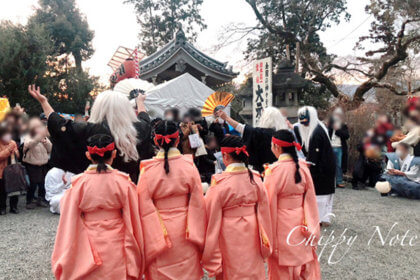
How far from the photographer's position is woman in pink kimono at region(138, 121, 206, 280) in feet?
8.30

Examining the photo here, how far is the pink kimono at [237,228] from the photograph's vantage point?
2584 mm

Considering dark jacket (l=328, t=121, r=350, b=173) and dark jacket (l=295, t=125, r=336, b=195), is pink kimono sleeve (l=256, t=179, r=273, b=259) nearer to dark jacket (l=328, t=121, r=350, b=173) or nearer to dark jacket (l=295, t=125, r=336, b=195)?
dark jacket (l=295, t=125, r=336, b=195)

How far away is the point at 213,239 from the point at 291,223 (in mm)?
755

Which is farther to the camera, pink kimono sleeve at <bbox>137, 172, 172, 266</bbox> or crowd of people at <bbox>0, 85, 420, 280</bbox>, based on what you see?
pink kimono sleeve at <bbox>137, 172, 172, 266</bbox>

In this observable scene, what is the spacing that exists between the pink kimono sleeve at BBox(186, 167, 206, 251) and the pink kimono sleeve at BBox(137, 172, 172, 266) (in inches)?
7.9

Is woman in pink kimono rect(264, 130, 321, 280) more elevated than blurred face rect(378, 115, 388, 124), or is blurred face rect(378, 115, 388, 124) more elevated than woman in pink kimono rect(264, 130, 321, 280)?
blurred face rect(378, 115, 388, 124)

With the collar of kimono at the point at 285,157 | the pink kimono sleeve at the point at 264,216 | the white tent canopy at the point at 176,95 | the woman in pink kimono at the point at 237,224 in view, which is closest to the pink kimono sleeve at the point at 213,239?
the woman in pink kimono at the point at 237,224

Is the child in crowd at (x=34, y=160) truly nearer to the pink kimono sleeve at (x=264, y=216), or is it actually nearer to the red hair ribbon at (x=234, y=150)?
the red hair ribbon at (x=234, y=150)

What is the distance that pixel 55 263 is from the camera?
230 cm

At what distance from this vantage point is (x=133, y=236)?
2.42 metres

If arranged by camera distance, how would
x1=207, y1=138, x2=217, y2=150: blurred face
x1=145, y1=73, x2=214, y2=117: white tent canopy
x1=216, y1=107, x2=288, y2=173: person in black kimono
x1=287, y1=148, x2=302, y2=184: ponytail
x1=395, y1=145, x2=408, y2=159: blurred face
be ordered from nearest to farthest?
x1=395, y1=145, x2=408, y2=159: blurred face, x1=287, y1=148, x2=302, y2=184: ponytail, x1=216, y1=107, x2=288, y2=173: person in black kimono, x1=207, y1=138, x2=217, y2=150: blurred face, x1=145, y1=73, x2=214, y2=117: white tent canopy

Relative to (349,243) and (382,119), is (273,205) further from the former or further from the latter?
(349,243)

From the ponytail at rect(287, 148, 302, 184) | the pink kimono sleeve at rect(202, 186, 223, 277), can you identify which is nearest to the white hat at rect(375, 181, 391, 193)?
the ponytail at rect(287, 148, 302, 184)

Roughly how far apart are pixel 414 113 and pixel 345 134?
24.2 feet
